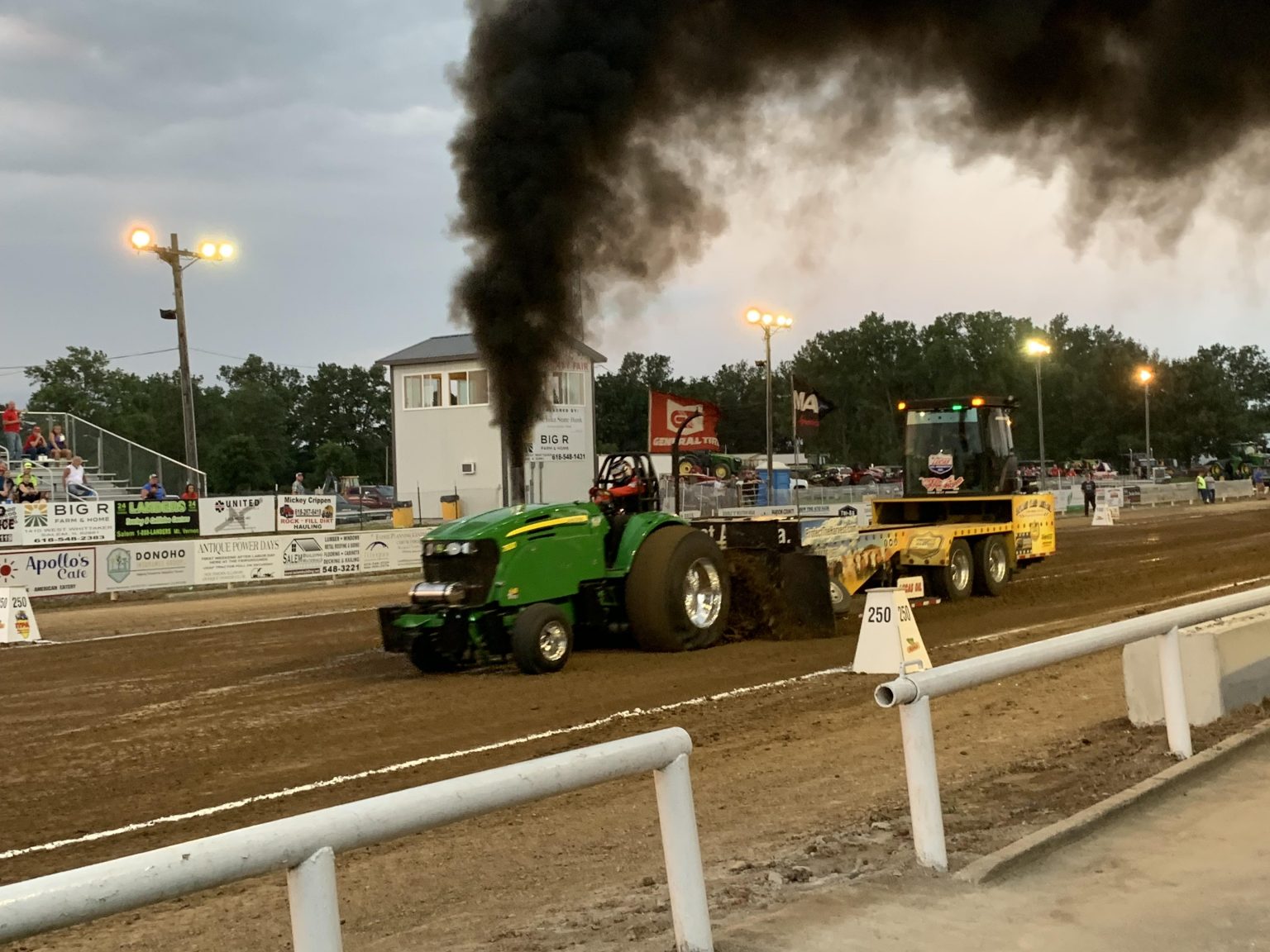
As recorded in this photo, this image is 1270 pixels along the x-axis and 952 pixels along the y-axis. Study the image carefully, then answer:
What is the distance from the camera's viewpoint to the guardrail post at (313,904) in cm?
295

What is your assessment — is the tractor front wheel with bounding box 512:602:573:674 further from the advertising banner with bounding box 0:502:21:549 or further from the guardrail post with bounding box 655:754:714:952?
the advertising banner with bounding box 0:502:21:549

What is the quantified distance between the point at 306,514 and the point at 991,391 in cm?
8088

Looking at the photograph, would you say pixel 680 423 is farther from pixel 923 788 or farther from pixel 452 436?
pixel 452 436

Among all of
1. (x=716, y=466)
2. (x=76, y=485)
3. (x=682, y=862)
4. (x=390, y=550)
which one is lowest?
(x=682, y=862)

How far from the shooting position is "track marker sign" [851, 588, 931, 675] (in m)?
10.5

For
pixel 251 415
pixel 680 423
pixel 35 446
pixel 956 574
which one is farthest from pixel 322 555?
pixel 251 415

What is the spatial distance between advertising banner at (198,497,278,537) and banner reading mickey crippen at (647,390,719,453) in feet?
25.0

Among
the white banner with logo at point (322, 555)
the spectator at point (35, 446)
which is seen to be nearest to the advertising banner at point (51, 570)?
the white banner with logo at point (322, 555)

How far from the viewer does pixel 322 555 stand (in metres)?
23.8

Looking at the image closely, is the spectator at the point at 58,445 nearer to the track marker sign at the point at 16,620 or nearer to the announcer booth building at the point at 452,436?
the track marker sign at the point at 16,620

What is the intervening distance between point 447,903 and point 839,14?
7138 mm

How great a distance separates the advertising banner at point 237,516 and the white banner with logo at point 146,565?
155 centimetres

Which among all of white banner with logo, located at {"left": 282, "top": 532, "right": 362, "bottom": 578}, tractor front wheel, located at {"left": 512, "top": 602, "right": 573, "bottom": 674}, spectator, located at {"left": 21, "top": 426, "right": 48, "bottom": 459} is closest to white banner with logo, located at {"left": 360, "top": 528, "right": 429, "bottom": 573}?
white banner with logo, located at {"left": 282, "top": 532, "right": 362, "bottom": 578}

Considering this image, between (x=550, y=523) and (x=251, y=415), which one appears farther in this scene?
(x=251, y=415)
